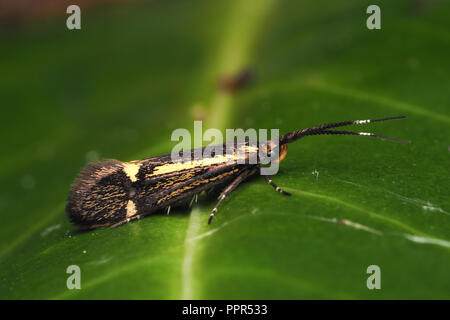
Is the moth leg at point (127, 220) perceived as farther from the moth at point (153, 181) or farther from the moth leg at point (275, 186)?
the moth leg at point (275, 186)

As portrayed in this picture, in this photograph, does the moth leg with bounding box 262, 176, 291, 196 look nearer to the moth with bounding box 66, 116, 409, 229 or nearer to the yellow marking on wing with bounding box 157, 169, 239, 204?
the moth with bounding box 66, 116, 409, 229

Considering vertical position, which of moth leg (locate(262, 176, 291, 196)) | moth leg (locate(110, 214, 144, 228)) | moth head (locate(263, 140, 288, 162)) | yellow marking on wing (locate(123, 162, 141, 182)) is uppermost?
moth head (locate(263, 140, 288, 162))

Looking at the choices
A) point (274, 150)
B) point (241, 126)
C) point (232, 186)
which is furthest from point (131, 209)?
point (241, 126)

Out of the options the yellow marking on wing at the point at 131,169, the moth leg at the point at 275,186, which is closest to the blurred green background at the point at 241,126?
the moth leg at the point at 275,186

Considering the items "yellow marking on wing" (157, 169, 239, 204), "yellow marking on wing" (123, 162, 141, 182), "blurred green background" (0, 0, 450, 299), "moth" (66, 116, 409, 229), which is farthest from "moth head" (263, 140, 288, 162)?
"yellow marking on wing" (123, 162, 141, 182)

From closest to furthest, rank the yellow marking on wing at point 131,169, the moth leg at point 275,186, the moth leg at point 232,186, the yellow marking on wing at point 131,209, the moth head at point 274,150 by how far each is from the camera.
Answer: the moth leg at point 275,186
the moth leg at point 232,186
the yellow marking on wing at point 131,209
the yellow marking on wing at point 131,169
the moth head at point 274,150
